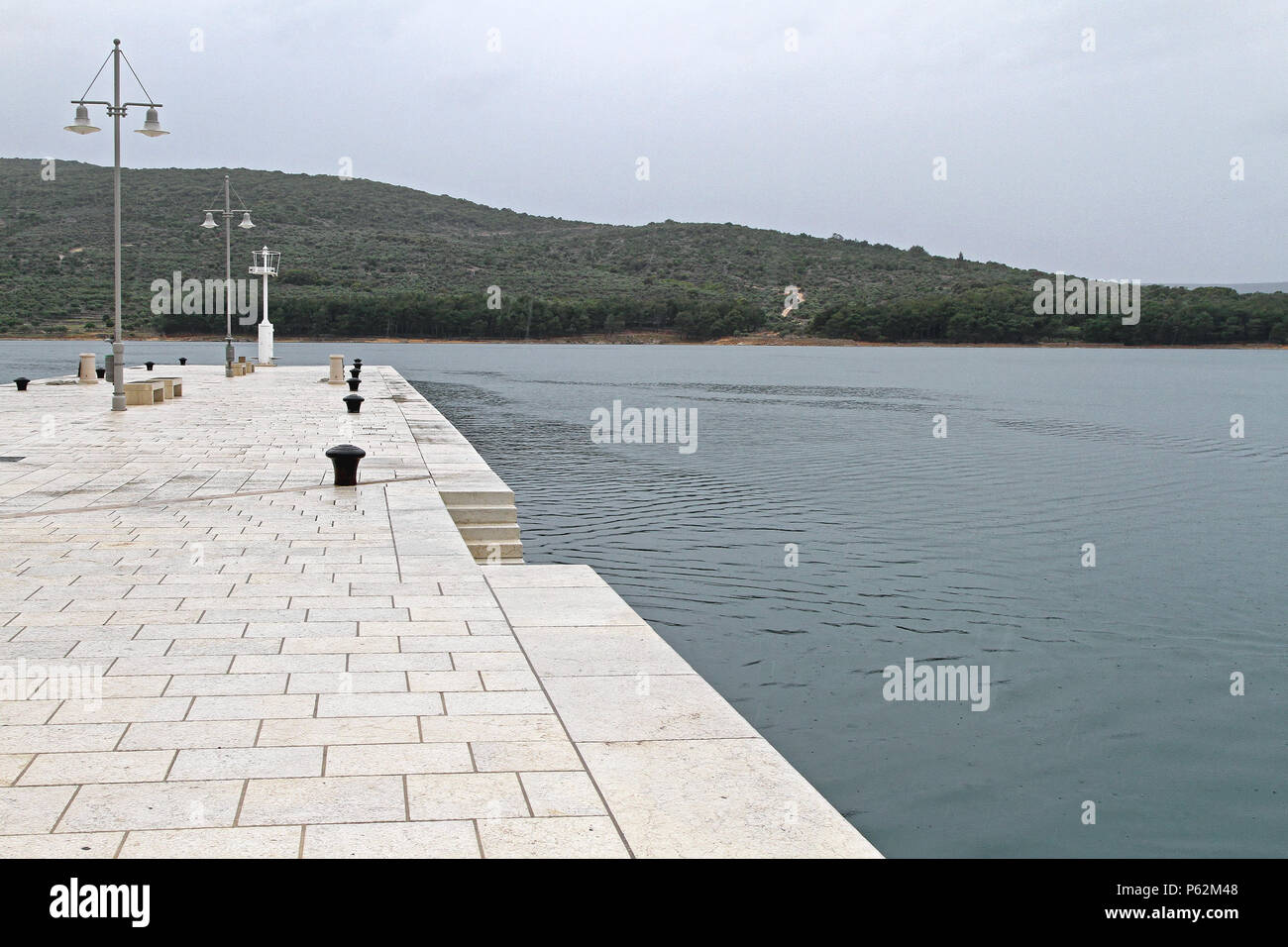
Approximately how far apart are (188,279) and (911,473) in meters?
84.9

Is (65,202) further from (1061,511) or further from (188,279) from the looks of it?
(1061,511)

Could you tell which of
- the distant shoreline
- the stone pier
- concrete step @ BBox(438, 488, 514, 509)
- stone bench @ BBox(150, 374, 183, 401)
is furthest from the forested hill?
the stone pier

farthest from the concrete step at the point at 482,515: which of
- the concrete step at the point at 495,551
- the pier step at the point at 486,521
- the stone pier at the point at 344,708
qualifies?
the stone pier at the point at 344,708

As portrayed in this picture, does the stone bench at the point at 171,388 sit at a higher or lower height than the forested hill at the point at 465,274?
lower

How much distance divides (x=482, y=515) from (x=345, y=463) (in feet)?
5.52

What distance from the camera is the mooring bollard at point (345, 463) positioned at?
1334 centimetres

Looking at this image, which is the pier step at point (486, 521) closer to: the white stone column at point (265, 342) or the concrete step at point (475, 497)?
the concrete step at point (475, 497)

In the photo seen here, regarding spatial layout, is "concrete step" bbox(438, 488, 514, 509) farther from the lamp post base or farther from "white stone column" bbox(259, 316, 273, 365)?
"white stone column" bbox(259, 316, 273, 365)

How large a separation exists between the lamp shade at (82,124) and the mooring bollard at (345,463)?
38.2 ft

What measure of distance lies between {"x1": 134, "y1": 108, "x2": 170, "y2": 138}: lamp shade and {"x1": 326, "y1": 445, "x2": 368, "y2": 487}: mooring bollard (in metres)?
12.9

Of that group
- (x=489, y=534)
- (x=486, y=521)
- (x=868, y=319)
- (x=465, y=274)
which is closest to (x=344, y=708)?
(x=489, y=534)

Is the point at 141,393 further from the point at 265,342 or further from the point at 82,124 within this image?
the point at 265,342
